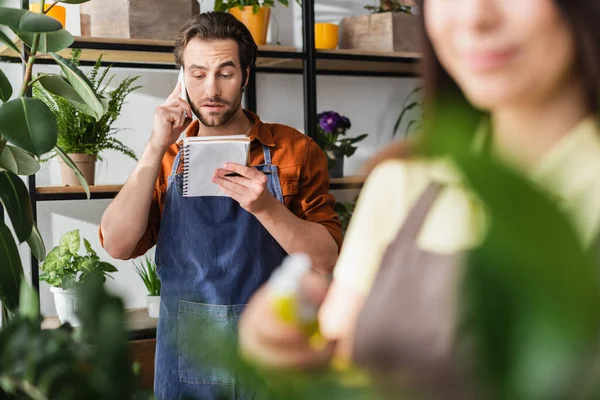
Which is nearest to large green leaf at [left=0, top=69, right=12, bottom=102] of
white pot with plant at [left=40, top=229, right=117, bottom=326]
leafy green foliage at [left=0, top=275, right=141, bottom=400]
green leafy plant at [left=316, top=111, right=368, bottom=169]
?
white pot with plant at [left=40, top=229, right=117, bottom=326]

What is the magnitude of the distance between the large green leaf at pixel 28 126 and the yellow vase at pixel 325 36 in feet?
6.33

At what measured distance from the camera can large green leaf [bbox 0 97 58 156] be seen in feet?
5.07

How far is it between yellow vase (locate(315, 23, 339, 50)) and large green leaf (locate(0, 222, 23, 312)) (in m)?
1.97

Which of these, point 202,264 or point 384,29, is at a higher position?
point 384,29

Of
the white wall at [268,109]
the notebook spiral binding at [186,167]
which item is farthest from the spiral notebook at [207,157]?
the white wall at [268,109]

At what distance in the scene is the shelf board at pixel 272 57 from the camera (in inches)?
112

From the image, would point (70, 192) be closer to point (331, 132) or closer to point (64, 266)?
point (64, 266)

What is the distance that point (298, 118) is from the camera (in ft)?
11.9

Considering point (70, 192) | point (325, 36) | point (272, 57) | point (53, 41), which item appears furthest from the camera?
point (325, 36)

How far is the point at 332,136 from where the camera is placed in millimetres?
3369

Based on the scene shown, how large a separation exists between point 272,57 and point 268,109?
1.44ft

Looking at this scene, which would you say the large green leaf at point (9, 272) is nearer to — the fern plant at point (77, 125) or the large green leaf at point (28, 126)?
the large green leaf at point (28, 126)

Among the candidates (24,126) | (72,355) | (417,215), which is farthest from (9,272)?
(72,355)

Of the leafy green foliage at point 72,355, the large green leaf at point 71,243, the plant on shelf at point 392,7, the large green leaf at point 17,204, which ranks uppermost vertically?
the plant on shelf at point 392,7
